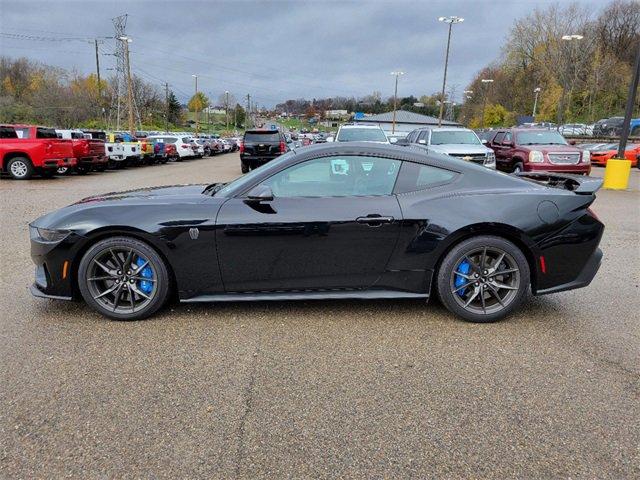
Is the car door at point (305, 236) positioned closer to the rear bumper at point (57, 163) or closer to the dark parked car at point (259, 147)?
the rear bumper at point (57, 163)

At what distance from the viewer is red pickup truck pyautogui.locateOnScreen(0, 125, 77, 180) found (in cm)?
1493

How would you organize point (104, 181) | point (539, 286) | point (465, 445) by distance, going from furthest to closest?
point (104, 181) → point (539, 286) → point (465, 445)

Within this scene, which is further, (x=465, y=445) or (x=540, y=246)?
(x=540, y=246)

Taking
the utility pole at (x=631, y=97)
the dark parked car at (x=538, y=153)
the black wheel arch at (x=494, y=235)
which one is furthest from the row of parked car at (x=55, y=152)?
the utility pole at (x=631, y=97)

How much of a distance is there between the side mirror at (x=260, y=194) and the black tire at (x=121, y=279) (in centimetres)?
87

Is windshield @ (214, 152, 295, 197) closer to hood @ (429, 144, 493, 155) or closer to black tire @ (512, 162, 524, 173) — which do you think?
hood @ (429, 144, 493, 155)

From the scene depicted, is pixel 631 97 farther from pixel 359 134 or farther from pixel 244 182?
pixel 244 182

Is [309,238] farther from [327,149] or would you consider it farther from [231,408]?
[231,408]

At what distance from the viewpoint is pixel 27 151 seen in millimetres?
14969

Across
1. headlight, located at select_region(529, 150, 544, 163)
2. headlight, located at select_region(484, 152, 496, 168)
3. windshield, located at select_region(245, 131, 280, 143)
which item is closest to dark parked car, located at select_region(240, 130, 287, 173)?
windshield, located at select_region(245, 131, 280, 143)

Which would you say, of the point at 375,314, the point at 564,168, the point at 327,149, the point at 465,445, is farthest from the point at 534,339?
the point at 564,168

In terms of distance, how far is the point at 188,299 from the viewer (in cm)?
384

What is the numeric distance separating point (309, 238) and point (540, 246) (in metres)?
1.85

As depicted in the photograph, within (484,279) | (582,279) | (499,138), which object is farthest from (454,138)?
(484,279)
